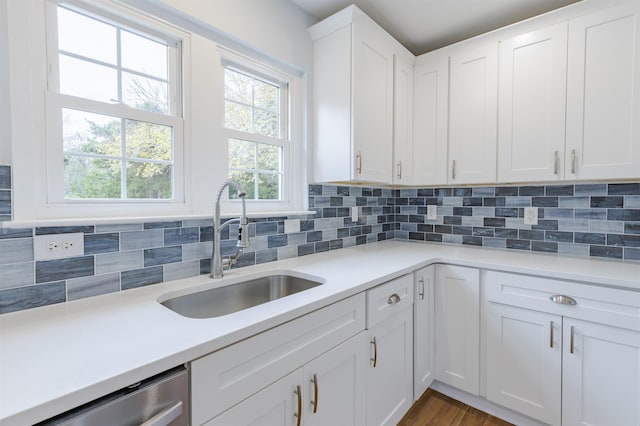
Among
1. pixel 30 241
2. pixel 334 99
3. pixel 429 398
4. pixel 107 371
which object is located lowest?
pixel 429 398

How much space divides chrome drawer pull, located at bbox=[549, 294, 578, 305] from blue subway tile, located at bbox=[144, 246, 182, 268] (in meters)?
1.88

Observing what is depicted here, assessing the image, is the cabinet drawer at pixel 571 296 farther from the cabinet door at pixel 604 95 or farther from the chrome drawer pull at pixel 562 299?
the cabinet door at pixel 604 95

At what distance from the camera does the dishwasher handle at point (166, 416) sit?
693 millimetres

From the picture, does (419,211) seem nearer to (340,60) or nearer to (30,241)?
(340,60)

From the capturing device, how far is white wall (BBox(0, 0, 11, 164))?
0.99m

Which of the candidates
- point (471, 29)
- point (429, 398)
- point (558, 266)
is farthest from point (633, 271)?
point (471, 29)

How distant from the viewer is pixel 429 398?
198 centimetres

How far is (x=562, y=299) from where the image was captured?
5.06 ft

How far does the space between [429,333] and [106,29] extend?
233 centimetres

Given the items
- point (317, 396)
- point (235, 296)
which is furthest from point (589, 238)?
point (235, 296)

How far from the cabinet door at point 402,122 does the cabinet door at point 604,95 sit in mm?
967

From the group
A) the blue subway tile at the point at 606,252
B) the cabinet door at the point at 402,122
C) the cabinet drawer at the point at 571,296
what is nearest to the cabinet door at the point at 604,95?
the blue subway tile at the point at 606,252

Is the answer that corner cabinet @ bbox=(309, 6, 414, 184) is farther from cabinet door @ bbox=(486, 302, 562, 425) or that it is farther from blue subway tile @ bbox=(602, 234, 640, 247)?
blue subway tile @ bbox=(602, 234, 640, 247)

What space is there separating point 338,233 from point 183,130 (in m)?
1.28
